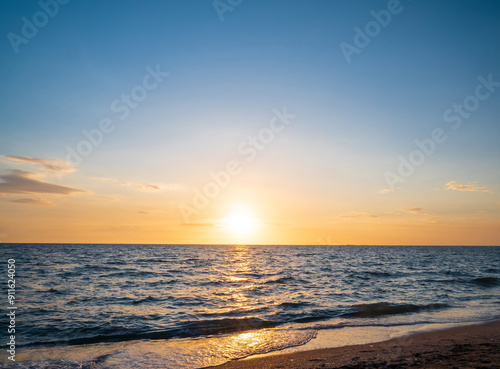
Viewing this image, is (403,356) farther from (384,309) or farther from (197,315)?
A: (197,315)

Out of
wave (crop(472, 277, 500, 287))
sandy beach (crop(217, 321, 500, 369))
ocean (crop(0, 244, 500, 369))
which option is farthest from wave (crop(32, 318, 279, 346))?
wave (crop(472, 277, 500, 287))

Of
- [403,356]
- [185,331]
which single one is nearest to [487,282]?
[403,356]

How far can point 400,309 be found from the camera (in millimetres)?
19984

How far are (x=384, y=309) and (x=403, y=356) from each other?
10.7m

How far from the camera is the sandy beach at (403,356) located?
9234 millimetres

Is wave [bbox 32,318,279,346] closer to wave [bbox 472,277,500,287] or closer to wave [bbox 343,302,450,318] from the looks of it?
wave [bbox 343,302,450,318]

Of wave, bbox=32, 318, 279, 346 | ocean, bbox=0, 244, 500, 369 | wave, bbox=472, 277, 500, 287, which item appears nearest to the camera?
ocean, bbox=0, 244, 500, 369

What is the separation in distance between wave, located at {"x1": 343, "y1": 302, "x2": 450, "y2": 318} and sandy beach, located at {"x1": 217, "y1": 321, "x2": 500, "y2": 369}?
5.53 m

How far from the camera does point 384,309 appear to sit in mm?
19844

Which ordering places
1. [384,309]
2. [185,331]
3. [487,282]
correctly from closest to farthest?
[185,331]
[384,309]
[487,282]

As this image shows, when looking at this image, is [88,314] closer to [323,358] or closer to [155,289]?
[155,289]

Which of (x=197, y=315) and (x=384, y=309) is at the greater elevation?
(x=197, y=315)

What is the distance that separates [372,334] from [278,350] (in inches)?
204

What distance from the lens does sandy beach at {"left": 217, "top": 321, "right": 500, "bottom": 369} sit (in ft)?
30.3
